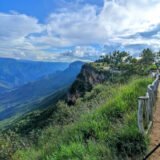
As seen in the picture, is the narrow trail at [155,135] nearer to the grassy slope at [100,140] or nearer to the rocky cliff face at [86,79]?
the grassy slope at [100,140]

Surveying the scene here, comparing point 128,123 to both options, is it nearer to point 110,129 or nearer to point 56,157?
point 110,129

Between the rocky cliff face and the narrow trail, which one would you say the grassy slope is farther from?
the rocky cliff face

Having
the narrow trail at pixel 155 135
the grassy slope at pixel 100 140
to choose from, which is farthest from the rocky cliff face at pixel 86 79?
the grassy slope at pixel 100 140

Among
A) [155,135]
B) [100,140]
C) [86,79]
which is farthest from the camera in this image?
[86,79]

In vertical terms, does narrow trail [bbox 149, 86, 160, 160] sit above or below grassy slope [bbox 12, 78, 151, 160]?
below

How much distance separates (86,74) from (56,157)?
114 meters

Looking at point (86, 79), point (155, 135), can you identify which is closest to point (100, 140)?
point (155, 135)

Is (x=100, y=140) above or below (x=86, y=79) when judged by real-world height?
above

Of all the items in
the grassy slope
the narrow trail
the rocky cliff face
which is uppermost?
the grassy slope

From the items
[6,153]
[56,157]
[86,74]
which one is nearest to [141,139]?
[56,157]

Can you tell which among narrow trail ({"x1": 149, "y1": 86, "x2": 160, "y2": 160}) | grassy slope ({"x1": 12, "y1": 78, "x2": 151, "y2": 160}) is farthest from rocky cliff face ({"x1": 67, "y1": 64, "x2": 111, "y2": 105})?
grassy slope ({"x1": 12, "y1": 78, "x2": 151, "y2": 160})

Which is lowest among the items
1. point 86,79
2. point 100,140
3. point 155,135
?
point 86,79

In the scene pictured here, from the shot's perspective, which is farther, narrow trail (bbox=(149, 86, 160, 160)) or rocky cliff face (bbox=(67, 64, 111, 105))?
rocky cliff face (bbox=(67, 64, 111, 105))

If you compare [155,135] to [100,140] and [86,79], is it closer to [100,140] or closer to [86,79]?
[100,140]
